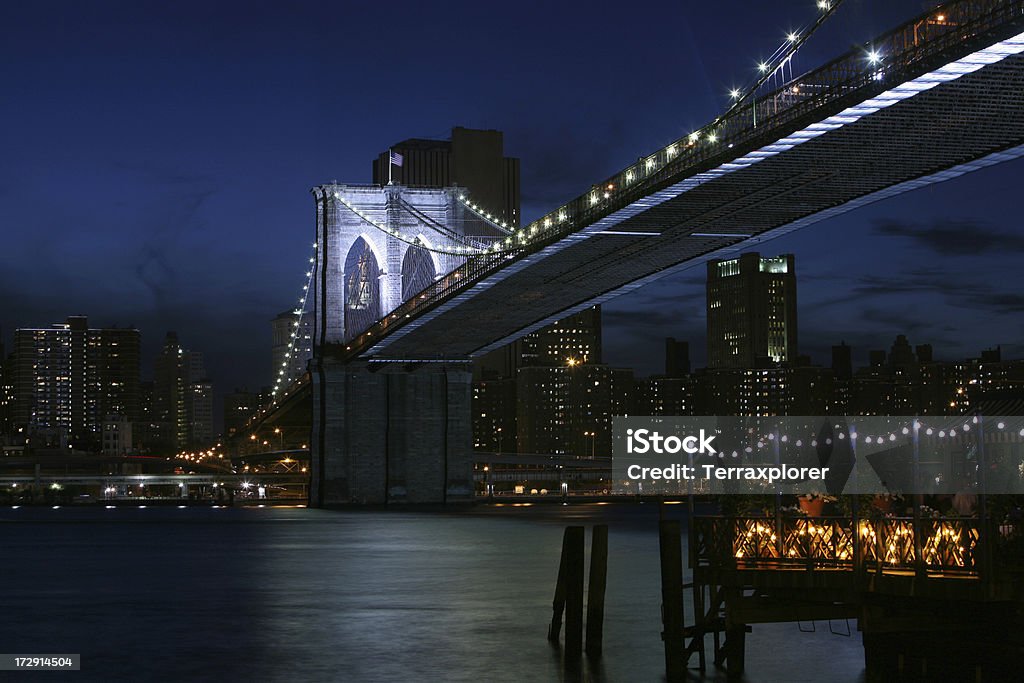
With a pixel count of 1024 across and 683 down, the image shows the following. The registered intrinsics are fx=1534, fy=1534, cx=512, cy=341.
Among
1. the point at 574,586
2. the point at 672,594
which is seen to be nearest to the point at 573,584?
the point at 574,586

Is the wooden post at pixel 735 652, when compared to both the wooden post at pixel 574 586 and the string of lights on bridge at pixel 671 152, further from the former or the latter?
the string of lights on bridge at pixel 671 152

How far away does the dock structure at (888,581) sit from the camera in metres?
16.9

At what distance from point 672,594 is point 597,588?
2643mm

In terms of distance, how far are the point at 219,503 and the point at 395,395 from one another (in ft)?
161

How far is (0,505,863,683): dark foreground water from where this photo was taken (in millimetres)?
24344

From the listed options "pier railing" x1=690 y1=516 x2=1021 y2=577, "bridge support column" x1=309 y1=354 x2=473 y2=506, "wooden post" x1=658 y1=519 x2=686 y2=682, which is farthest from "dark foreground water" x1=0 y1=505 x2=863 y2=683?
"bridge support column" x1=309 y1=354 x2=473 y2=506

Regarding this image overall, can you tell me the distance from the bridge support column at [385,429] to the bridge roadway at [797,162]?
17538 millimetres

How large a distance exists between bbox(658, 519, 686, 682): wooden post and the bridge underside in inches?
445

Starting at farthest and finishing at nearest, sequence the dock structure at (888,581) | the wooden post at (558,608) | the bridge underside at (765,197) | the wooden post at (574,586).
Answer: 1. the bridge underside at (765,197)
2. the wooden post at (558,608)
3. the wooden post at (574,586)
4. the dock structure at (888,581)

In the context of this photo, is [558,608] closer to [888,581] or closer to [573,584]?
[573,584]

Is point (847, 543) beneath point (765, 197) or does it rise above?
beneath

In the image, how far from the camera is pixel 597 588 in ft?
74.1

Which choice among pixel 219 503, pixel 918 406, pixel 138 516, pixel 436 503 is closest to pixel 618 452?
pixel 918 406

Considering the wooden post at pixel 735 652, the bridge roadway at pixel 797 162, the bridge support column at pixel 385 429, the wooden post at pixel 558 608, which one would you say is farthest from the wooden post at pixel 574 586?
the bridge support column at pixel 385 429
